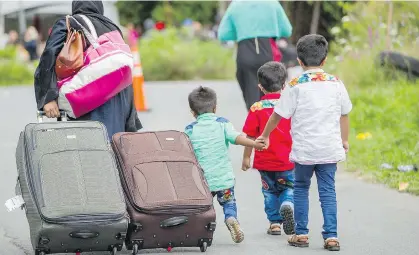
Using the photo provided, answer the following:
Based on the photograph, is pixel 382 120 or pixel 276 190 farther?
pixel 382 120

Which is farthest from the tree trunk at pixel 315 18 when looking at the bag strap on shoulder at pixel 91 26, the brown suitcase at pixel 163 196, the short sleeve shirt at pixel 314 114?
the brown suitcase at pixel 163 196

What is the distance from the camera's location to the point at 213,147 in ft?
24.3

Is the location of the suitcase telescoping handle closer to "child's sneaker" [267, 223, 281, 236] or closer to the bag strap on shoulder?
the bag strap on shoulder

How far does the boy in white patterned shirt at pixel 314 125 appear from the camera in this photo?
23.5 ft

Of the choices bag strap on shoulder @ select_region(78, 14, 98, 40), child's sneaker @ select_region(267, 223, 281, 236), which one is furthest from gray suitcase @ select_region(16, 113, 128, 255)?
child's sneaker @ select_region(267, 223, 281, 236)

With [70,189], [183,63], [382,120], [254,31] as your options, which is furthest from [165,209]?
[183,63]

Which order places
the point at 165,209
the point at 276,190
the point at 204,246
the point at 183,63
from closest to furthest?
the point at 165,209
the point at 204,246
the point at 276,190
the point at 183,63

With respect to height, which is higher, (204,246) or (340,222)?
(204,246)

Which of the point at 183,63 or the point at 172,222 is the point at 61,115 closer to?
the point at 172,222

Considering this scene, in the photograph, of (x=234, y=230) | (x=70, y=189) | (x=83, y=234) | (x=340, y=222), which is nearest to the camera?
(x=83, y=234)

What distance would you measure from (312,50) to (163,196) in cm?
139

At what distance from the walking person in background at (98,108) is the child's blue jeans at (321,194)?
1277 millimetres

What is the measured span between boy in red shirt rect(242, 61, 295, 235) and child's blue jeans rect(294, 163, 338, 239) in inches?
13.1

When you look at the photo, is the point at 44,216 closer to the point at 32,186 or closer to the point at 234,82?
the point at 32,186
